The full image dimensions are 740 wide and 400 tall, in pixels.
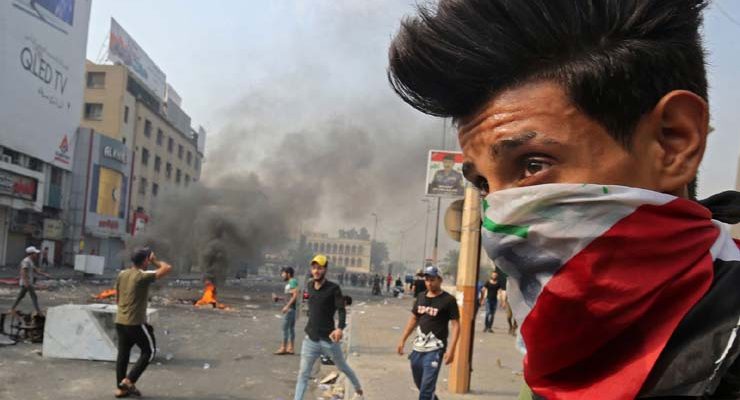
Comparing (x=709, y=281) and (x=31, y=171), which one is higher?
(x=31, y=171)

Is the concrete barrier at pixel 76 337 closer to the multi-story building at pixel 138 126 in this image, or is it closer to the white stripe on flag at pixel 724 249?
the white stripe on flag at pixel 724 249

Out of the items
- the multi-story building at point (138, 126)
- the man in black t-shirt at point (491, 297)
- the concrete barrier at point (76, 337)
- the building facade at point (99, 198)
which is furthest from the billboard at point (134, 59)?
the concrete barrier at point (76, 337)

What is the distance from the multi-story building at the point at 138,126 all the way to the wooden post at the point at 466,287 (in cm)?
4431

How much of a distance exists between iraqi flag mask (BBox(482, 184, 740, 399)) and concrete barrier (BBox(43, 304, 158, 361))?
28.6 ft

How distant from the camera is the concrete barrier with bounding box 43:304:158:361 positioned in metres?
8.37

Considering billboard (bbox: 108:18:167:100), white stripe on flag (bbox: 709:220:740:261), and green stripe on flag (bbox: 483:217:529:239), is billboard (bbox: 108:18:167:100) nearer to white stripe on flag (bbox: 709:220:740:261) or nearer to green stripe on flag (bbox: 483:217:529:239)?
green stripe on flag (bbox: 483:217:529:239)

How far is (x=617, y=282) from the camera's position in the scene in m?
0.75

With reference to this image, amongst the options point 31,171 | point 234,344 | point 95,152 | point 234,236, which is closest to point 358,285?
point 234,236

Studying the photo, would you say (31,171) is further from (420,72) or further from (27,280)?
(420,72)

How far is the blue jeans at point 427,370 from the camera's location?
18.0 feet

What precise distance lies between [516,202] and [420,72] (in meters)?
0.36

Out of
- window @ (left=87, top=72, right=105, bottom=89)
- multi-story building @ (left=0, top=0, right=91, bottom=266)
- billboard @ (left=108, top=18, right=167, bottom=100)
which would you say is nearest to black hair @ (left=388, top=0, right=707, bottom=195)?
multi-story building @ (left=0, top=0, right=91, bottom=266)

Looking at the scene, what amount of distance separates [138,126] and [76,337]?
1821 inches

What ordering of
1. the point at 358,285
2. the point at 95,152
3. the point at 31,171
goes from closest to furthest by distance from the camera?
the point at 31,171 < the point at 95,152 < the point at 358,285
